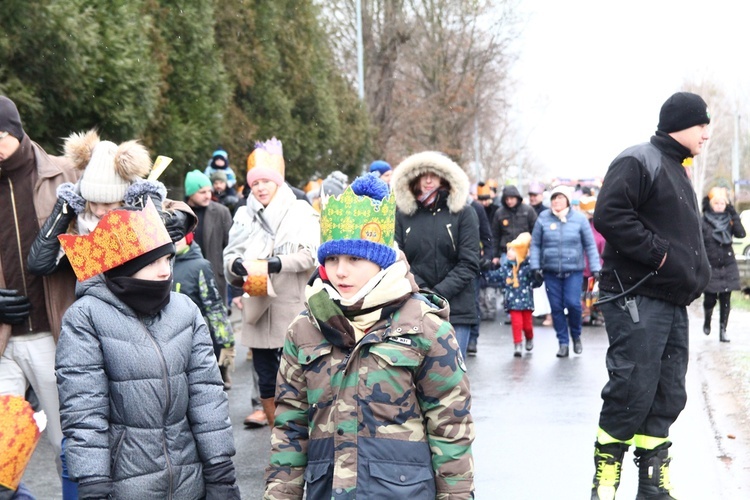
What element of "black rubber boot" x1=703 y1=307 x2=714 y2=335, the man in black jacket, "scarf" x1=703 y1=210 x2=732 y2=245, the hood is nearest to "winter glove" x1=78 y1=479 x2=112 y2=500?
the man in black jacket

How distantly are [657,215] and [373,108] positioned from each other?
3465cm

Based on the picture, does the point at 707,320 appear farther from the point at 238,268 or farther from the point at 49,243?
the point at 49,243

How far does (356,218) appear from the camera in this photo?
3725 mm

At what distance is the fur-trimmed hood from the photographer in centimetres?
752

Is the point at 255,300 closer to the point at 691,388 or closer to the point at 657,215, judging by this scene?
the point at 657,215

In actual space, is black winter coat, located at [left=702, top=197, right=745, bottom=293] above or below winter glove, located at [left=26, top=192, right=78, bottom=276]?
below

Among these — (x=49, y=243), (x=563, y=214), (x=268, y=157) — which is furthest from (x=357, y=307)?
(x=563, y=214)

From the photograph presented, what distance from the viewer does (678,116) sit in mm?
5855

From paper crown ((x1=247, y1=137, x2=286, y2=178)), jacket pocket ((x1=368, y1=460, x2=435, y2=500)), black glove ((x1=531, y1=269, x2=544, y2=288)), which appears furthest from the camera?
black glove ((x1=531, y1=269, x2=544, y2=288))

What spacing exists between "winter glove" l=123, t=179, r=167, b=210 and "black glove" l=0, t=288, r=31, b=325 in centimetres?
67

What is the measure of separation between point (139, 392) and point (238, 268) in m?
3.19

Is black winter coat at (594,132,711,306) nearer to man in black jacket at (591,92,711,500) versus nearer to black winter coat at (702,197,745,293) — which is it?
man in black jacket at (591,92,711,500)

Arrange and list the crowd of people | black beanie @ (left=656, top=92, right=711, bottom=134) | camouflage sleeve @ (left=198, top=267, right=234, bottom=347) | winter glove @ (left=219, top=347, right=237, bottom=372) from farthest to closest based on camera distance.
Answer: winter glove @ (left=219, top=347, right=237, bottom=372), camouflage sleeve @ (left=198, top=267, right=234, bottom=347), black beanie @ (left=656, top=92, right=711, bottom=134), the crowd of people

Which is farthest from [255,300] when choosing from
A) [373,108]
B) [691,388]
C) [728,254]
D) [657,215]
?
[373,108]
